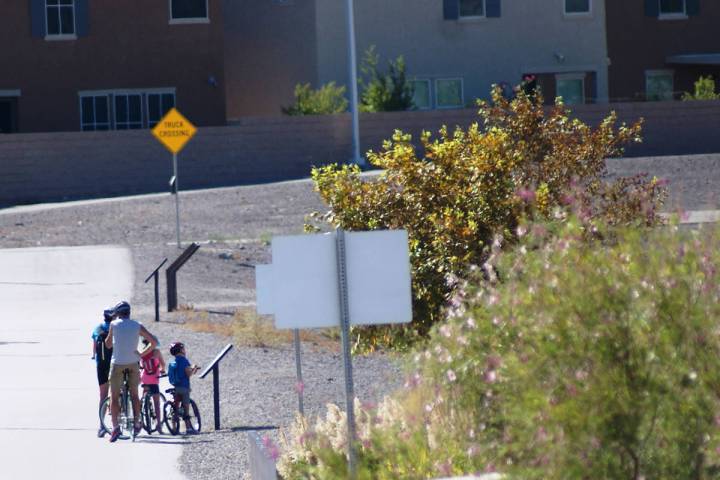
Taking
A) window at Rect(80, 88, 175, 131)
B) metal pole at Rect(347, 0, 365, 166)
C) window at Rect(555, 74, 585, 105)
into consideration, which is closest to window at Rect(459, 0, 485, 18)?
window at Rect(555, 74, 585, 105)

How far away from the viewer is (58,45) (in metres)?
41.9

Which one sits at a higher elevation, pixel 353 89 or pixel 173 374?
pixel 353 89

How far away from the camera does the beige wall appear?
4453cm

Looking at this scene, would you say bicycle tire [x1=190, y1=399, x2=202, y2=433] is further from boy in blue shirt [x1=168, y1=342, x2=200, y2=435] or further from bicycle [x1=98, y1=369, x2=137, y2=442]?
bicycle [x1=98, y1=369, x2=137, y2=442]

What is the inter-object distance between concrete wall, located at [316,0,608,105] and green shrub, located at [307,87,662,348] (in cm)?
2959

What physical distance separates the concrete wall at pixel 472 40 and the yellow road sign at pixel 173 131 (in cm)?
1570

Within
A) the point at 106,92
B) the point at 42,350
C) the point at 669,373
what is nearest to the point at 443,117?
the point at 106,92

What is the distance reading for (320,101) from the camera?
41000 mm

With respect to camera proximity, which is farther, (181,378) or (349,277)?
(181,378)

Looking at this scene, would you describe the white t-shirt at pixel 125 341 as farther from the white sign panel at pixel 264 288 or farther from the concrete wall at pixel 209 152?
the concrete wall at pixel 209 152

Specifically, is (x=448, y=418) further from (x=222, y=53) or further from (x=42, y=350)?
(x=222, y=53)

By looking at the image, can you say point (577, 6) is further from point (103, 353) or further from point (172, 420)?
point (172, 420)

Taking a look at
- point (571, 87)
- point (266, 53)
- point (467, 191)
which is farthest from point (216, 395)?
point (571, 87)

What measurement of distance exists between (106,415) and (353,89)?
→ 1010 inches
